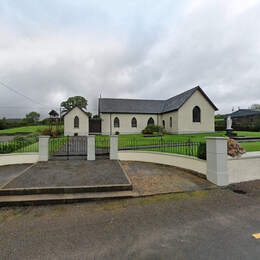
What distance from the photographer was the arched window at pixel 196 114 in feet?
76.0

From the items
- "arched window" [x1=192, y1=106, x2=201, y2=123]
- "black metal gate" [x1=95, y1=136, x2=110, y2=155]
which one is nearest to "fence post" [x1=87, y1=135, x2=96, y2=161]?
"black metal gate" [x1=95, y1=136, x2=110, y2=155]

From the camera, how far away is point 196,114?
23344mm

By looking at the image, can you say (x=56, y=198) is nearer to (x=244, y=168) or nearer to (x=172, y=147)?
(x=244, y=168)

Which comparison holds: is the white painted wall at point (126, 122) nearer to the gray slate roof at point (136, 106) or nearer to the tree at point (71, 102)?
the gray slate roof at point (136, 106)

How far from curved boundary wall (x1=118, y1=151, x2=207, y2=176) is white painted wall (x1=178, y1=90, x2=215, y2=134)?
51.9 ft

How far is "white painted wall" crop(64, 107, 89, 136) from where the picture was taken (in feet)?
77.9

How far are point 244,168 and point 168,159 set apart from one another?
316 cm

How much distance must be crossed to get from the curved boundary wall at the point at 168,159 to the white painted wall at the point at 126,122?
58.2 feet

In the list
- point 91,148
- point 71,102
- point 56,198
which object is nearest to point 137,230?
point 56,198

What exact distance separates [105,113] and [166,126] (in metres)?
12.0

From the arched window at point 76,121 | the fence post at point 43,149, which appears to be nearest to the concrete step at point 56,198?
the fence post at point 43,149

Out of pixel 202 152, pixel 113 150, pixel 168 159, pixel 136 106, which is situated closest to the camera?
pixel 202 152

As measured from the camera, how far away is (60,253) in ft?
7.01

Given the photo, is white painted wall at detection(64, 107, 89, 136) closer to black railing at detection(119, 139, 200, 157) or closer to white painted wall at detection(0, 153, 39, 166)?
white painted wall at detection(0, 153, 39, 166)
